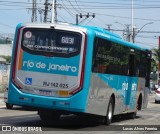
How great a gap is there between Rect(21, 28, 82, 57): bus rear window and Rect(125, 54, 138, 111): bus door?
5.49 metres

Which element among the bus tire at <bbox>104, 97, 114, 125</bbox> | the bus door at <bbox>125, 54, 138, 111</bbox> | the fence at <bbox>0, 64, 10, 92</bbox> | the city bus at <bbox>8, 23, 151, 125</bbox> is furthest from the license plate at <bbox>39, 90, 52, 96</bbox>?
the fence at <bbox>0, 64, 10, 92</bbox>

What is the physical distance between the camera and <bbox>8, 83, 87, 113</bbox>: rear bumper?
14.4 metres

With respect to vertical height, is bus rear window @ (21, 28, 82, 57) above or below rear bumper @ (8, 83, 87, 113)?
above

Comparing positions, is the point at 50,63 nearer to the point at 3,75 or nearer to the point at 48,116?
the point at 48,116

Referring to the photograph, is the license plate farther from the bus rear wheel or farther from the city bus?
the bus rear wheel

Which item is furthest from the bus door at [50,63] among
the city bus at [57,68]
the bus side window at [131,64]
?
the bus side window at [131,64]

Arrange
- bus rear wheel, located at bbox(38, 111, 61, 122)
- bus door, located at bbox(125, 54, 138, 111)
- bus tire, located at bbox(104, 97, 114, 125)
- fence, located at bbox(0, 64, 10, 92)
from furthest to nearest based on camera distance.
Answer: fence, located at bbox(0, 64, 10, 92), bus door, located at bbox(125, 54, 138, 111), bus tire, located at bbox(104, 97, 114, 125), bus rear wheel, located at bbox(38, 111, 61, 122)

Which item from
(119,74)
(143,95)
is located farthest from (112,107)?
(143,95)

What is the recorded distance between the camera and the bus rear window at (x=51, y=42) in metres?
14.6

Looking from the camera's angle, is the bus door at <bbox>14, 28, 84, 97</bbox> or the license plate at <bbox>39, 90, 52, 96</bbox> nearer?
the bus door at <bbox>14, 28, 84, 97</bbox>

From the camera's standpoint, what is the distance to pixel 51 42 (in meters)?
14.8

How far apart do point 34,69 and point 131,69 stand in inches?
253

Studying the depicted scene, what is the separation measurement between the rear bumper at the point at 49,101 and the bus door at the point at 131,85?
5.69 metres

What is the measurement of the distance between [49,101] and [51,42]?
187 cm
